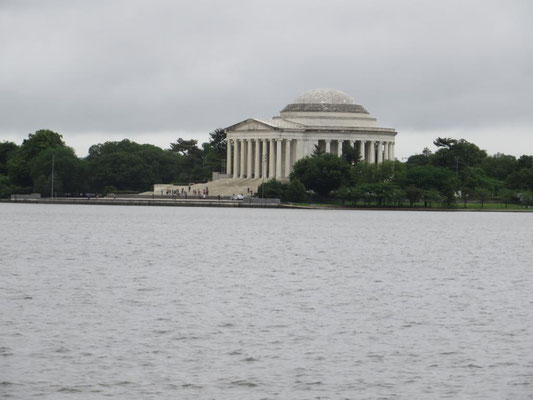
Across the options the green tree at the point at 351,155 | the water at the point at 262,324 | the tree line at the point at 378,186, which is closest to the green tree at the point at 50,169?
the tree line at the point at 378,186

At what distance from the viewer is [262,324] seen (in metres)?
40.6

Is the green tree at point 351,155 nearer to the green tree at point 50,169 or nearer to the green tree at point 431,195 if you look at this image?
the green tree at point 431,195

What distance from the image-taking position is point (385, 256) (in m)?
73.6

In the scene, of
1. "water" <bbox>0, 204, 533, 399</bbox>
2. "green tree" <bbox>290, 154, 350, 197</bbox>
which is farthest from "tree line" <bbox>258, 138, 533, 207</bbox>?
"water" <bbox>0, 204, 533, 399</bbox>

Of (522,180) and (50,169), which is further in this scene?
(50,169)

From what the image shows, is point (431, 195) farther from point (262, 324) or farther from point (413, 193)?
point (262, 324)

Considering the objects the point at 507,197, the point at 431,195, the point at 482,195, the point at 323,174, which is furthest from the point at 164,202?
the point at 507,197

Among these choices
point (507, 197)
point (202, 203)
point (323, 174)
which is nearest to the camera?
point (323, 174)

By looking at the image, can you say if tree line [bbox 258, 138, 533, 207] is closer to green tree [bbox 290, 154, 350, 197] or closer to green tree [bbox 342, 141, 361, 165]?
green tree [bbox 290, 154, 350, 197]

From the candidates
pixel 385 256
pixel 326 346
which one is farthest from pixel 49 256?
pixel 326 346

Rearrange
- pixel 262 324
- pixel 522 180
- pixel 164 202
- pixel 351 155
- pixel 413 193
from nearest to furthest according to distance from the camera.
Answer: pixel 262 324
pixel 413 193
pixel 164 202
pixel 522 180
pixel 351 155

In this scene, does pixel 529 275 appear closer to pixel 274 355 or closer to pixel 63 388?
pixel 274 355

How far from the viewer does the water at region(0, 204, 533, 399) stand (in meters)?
31.6

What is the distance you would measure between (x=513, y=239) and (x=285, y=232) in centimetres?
1730
